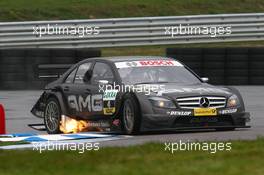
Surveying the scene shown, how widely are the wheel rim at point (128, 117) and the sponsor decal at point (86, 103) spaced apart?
2.16 feet

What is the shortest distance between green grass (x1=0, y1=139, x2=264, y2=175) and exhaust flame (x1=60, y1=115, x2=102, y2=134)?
3.08 meters

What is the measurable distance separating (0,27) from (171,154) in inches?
749

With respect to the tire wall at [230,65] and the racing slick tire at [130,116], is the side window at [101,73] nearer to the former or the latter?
the racing slick tire at [130,116]

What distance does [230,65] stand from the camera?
77.3 feet

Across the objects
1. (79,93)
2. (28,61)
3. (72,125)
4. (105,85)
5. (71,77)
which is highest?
(28,61)

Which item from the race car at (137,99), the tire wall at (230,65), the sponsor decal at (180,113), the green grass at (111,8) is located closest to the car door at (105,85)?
the race car at (137,99)

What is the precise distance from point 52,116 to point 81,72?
81cm

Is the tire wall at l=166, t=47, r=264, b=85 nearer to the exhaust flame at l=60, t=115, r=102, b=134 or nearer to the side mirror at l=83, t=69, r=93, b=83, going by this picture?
A: the side mirror at l=83, t=69, r=93, b=83

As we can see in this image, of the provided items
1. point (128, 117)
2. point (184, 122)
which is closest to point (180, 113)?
point (184, 122)

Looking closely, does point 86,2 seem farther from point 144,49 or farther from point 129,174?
point 129,174

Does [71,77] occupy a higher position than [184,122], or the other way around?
[71,77]

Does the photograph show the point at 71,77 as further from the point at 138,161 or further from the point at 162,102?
the point at 138,161

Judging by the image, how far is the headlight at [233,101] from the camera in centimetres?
1294

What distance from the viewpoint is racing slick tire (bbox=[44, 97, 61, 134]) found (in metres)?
14.2
